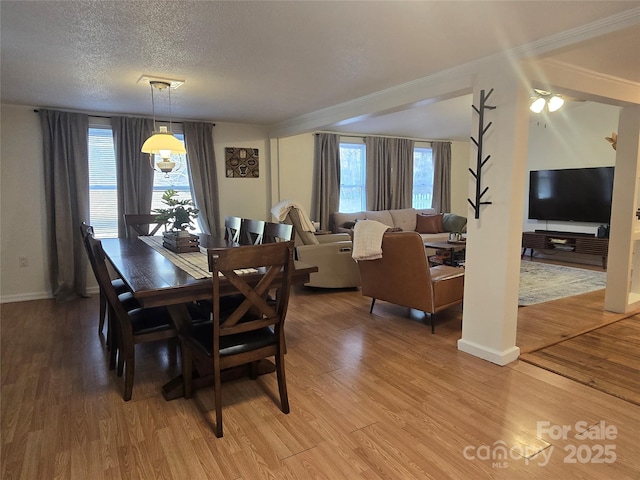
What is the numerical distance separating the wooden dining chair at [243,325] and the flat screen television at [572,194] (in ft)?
21.2

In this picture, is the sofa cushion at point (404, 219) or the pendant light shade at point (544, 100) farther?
the sofa cushion at point (404, 219)

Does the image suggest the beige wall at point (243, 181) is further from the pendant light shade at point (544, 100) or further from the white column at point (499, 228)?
the white column at point (499, 228)

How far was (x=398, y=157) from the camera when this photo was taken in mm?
7465

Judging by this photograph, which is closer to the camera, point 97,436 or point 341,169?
point 97,436

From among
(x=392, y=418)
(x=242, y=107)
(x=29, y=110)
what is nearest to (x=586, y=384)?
(x=392, y=418)

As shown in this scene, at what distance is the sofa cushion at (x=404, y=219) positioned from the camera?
7.16 meters

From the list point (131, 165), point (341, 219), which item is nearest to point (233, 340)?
point (131, 165)

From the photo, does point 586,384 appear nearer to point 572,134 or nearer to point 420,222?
point 420,222

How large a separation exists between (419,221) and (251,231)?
4041 millimetres

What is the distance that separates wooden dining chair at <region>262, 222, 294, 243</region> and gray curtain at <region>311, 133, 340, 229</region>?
283cm

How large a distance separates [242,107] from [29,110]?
2.35m

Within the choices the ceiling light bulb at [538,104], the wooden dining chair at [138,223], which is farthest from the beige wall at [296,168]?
the ceiling light bulb at [538,104]

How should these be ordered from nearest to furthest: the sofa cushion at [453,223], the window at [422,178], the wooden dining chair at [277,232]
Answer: the wooden dining chair at [277,232] < the sofa cushion at [453,223] < the window at [422,178]

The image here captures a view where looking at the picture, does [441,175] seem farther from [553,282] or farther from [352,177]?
[553,282]
